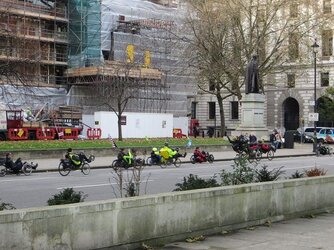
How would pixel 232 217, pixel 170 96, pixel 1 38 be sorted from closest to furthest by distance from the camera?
pixel 232 217
pixel 1 38
pixel 170 96

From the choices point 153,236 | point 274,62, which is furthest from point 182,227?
point 274,62

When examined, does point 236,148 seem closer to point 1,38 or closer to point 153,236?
point 1,38

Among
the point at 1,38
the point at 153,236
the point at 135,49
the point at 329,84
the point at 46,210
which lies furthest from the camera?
the point at 329,84

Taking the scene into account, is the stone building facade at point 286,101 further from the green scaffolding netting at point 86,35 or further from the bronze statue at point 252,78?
the bronze statue at point 252,78

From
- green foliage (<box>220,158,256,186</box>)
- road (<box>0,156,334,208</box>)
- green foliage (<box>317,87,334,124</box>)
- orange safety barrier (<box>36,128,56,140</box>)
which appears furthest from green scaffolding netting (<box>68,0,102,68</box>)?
green foliage (<box>220,158,256,186</box>)

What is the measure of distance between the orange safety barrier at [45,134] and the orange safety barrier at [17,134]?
1.17m

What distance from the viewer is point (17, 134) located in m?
45.1

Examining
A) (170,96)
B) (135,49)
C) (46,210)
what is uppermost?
(135,49)

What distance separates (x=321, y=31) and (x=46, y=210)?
4982 cm

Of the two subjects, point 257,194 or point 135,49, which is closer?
point 257,194

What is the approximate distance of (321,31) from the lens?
52.8 m

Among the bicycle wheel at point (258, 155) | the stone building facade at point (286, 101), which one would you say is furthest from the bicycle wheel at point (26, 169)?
the stone building facade at point (286, 101)

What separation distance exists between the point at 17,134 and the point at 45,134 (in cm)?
241

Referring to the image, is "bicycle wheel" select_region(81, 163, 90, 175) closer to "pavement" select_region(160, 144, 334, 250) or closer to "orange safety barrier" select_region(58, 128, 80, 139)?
"pavement" select_region(160, 144, 334, 250)
